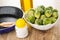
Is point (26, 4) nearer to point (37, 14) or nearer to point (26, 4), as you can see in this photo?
point (26, 4)

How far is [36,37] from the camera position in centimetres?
97

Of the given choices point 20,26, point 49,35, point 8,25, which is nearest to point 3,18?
point 8,25

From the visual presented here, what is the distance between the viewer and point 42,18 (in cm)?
96

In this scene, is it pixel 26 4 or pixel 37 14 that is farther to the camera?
pixel 26 4

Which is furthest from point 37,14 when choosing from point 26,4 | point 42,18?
point 26,4

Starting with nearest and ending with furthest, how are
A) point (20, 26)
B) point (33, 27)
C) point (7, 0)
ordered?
point (20, 26), point (33, 27), point (7, 0)

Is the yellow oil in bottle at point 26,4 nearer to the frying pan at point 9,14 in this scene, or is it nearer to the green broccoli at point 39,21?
the frying pan at point 9,14

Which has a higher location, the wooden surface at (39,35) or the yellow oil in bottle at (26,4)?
the yellow oil in bottle at (26,4)

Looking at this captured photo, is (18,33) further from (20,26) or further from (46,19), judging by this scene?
(46,19)

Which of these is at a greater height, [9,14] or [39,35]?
[9,14]

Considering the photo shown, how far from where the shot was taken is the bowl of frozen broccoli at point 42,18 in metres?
0.95

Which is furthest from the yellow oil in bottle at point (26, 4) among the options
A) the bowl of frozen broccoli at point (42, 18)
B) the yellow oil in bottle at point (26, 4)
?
the bowl of frozen broccoli at point (42, 18)

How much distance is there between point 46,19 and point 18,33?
0.18 m

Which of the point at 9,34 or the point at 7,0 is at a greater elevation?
the point at 7,0
